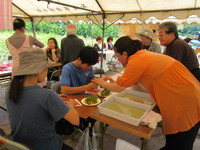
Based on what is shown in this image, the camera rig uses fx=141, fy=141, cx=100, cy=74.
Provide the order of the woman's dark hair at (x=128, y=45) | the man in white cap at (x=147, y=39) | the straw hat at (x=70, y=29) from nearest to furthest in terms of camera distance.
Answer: the woman's dark hair at (x=128, y=45)
the man in white cap at (x=147, y=39)
the straw hat at (x=70, y=29)

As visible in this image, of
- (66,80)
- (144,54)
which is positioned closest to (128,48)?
(144,54)

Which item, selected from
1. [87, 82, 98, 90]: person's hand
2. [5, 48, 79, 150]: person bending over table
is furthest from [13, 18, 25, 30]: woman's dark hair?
[5, 48, 79, 150]: person bending over table

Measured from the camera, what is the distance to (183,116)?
4.02 feet

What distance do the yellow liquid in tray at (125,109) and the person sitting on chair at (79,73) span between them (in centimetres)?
54

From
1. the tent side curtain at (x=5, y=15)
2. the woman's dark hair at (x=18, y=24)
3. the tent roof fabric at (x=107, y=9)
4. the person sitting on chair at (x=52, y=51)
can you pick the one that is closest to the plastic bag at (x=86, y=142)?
the tent side curtain at (x=5, y=15)

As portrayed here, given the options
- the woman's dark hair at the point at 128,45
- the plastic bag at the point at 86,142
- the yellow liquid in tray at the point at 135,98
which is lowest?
the plastic bag at the point at 86,142

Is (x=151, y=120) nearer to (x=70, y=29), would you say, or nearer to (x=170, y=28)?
(x=170, y=28)

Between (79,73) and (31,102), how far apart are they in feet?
3.62

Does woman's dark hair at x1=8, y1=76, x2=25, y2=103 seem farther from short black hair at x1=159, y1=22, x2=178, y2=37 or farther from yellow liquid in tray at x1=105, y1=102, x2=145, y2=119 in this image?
short black hair at x1=159, y1=22, x2=178, y2=37

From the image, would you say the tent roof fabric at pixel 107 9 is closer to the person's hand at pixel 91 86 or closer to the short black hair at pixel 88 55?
the short black hair at pixel 88 55

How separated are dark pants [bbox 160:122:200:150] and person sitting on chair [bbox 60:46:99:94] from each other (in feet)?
3.44

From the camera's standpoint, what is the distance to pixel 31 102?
0.94m

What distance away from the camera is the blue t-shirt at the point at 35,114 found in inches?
37.0

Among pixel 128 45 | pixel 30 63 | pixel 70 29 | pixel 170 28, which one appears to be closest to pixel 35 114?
pixel 30 63
